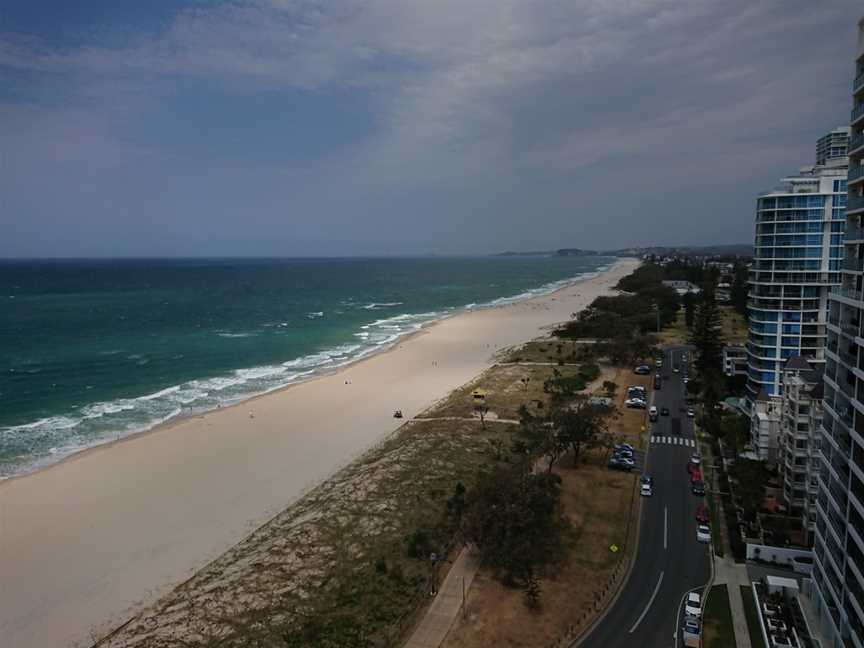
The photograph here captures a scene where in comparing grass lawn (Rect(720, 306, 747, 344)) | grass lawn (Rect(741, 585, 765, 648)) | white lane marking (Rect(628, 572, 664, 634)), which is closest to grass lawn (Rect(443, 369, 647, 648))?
white lane marking (Rect(628, 572, 664, 634))

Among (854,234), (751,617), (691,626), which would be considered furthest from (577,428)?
(854,234)

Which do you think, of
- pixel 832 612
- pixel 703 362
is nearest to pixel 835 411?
pixel 832 612

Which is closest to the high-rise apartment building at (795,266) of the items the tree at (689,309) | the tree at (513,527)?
the tree at (513,527)

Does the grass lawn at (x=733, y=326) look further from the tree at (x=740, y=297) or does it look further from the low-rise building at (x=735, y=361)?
the low-rise building at (x=735, y=361)

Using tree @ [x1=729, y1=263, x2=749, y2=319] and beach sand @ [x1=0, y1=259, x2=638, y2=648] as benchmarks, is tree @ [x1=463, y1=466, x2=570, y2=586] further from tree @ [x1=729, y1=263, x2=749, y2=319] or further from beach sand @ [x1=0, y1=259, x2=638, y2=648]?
tree @ [x1=729, y1=263, x2=749, y2=319]

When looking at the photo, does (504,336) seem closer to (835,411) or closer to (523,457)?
(523,457)
